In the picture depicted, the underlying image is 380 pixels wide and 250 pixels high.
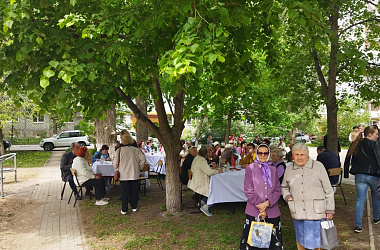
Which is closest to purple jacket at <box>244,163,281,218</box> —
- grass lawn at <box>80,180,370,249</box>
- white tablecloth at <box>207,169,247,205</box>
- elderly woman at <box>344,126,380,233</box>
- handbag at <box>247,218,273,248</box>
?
handbag at <box>247,218,273,248</box>

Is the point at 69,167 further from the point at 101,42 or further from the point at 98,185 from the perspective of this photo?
the point at 101,42

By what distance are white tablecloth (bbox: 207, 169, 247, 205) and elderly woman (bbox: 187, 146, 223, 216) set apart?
0.42 feet

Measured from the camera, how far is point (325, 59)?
12.5 m

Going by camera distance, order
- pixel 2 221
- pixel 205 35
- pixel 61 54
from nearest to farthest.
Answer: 1. pixel 205 35
2. pixel 61 54
3. pixel 2 221

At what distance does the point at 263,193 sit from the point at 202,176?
318cm

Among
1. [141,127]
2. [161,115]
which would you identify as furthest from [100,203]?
[141,127]

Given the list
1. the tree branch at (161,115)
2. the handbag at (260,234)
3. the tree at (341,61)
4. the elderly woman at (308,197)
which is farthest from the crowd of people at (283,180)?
the tree at (341,61)

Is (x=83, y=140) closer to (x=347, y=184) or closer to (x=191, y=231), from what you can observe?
(x=347, y=184)

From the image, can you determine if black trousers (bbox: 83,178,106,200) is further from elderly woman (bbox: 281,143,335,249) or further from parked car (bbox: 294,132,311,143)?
parked car (bbox: 294,132,311,143)

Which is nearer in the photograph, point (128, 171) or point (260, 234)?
point (260, 234)

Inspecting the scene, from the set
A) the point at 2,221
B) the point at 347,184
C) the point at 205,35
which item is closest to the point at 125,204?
the point at 2,221

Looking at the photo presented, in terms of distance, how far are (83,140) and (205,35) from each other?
101ft

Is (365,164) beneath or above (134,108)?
beneath

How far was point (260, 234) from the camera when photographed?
4.77 m
